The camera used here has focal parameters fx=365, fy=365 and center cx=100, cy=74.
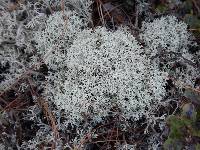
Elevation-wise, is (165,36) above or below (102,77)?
above

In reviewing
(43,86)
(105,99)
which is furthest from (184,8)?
(43,86)

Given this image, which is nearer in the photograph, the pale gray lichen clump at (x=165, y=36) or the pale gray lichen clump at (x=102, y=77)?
the pale gray lichen clump at (x=102, y=77)

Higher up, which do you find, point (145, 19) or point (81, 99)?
point (145, 19)

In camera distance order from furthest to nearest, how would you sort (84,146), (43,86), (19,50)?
(19,50) < (43,86) < (84,146)

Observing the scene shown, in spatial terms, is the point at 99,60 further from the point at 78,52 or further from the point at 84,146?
the point at 84,146

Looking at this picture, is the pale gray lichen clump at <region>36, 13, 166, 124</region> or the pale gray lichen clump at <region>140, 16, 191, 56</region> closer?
the pale gray lichen clump at <region>36, 13, 166, 124</region>

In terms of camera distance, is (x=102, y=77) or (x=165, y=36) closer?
(x=102, y=77)

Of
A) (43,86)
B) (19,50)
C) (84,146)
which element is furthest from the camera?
(19,50)

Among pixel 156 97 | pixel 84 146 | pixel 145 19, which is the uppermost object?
pixel 145 19
